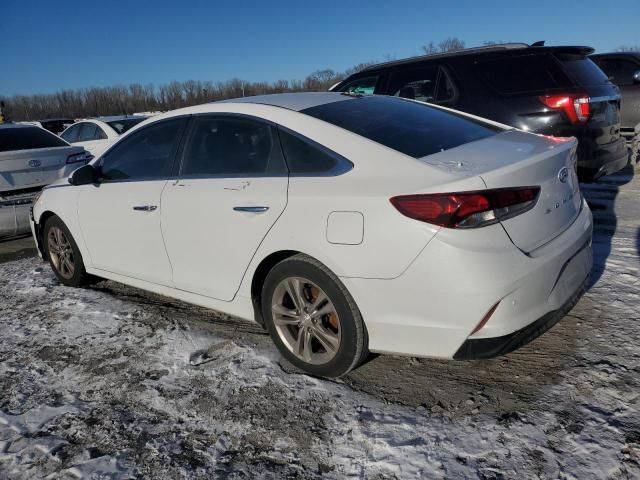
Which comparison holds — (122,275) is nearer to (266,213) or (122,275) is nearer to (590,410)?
(266,213)

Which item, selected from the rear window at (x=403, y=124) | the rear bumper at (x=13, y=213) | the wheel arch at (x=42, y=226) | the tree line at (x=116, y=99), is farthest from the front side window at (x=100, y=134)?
Result: the tree line at (x=116, y=99)

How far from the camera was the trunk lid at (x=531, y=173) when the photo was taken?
8.25ft

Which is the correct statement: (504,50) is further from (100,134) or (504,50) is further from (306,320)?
(100,134)

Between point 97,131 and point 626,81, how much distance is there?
449 inches

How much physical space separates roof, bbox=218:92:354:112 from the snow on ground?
5.02 ft

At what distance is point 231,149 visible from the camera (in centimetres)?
342

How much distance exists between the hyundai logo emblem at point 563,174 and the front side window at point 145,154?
2.45 m

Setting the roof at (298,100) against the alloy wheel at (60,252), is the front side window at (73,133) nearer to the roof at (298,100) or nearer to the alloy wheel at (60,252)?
the alloy wheel at (60,252)

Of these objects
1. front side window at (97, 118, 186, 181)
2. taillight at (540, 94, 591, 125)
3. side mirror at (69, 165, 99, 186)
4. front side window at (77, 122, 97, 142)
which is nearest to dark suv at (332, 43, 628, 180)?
taillight at (540, 94, 591, 125)

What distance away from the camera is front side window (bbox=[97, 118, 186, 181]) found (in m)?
3.81

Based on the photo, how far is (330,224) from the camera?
2705 millimetres

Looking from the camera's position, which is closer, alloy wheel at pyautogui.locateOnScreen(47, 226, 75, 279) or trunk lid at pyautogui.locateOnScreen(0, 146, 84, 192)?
alloy wheel at pyautogui.locateOnScreen(47, 226, 75, 279)

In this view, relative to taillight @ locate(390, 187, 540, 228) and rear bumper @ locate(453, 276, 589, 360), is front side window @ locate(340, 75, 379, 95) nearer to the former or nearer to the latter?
taillight @ locate(390, 187, 540, 228)

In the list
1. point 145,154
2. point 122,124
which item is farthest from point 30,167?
point 122,124
